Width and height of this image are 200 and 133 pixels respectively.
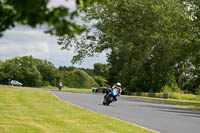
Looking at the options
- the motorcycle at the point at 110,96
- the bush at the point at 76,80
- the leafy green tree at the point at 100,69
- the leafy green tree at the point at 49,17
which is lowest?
the motorcycle at the point at 110,96

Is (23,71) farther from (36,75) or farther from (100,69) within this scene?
(100,69)

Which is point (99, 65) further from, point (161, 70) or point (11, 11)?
point (11, 11)

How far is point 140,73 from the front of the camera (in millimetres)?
64125

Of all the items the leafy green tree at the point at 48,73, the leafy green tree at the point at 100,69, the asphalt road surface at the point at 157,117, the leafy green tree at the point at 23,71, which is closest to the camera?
the asphalt road surface at the point at 157,117

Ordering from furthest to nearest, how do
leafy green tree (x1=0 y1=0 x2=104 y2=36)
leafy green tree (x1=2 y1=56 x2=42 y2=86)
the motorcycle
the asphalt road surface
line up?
leafy green tree (x1=2 y1=56 x2=42 y2=86)
the motorcycle
the asphalt road surface
leafy green tree (x1=0 y1=0 x2=104 y2=36)

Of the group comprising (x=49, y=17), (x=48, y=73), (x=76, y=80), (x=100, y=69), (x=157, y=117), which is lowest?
(x=157, y=117)

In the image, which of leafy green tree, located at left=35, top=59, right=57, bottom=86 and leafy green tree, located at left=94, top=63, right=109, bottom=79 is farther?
leafy green tree, located at left=94, top=63, right=109, bottom=79

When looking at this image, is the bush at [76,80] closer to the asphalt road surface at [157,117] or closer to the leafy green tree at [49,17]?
the asphalt road surface at [157,117]

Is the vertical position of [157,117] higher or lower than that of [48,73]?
lower

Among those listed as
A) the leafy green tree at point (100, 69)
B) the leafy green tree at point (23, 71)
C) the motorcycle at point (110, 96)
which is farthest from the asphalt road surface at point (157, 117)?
the leafy green tree at point (100, 69)

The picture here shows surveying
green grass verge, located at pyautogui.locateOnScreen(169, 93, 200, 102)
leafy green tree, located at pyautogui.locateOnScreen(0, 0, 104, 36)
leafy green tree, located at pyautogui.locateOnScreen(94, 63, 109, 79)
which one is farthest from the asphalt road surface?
leafy green tree, located at pyautogui.locateOnScreen(94, 63, 109, 79)

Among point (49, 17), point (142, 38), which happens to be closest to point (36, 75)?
point (142, 38)

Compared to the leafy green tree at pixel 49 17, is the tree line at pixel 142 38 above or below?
above

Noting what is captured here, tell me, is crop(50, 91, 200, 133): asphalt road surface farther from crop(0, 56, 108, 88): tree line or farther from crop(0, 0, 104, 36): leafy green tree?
crop(0, 56, 108, 88): tree line
